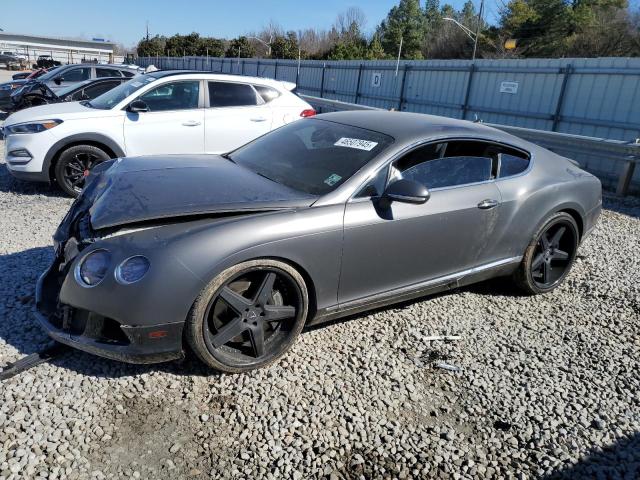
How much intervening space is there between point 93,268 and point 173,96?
498 cm

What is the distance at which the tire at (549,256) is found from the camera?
4387 mm

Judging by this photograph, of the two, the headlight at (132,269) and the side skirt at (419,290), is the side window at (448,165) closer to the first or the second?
the side skirt at (419,290)

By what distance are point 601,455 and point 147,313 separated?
2.59 meters

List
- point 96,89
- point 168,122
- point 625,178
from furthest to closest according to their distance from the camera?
point 96,89, point 625,178, point 168,122

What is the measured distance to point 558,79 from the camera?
41.0 ft

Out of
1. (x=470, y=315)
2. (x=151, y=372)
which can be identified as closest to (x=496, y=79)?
(x=470, y=315)

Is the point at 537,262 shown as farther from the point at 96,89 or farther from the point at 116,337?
the point at 96,89

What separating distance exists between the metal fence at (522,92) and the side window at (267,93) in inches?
157

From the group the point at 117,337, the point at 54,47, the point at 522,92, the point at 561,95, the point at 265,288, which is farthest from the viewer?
the point at 54,47

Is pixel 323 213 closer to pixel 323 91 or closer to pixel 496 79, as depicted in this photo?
pixel 496 79

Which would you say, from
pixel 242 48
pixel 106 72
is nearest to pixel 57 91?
pixel 106 72

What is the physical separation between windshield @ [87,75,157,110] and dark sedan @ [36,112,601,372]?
11.3 ft

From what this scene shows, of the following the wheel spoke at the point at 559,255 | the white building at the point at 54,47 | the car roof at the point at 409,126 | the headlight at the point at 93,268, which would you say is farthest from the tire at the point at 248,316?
the white building at the point at 54,47

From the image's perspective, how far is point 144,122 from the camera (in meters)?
6.84
